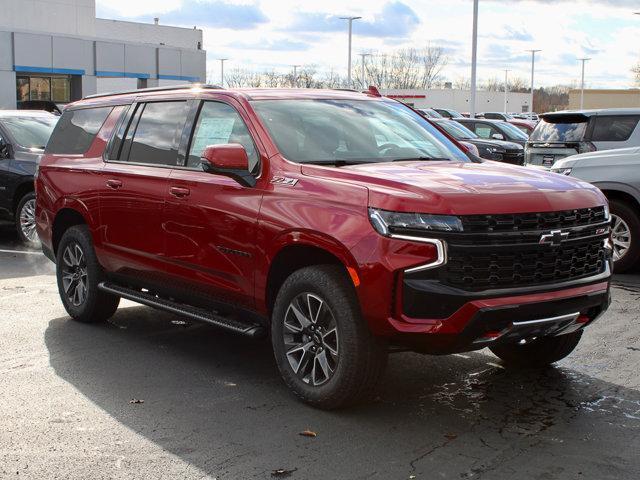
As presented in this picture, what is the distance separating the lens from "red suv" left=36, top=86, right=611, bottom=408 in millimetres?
4965

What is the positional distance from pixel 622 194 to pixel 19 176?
25.5 feet

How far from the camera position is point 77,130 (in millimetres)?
8078

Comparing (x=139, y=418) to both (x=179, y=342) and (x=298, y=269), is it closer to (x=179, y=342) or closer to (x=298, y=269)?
(x=298, y=269)

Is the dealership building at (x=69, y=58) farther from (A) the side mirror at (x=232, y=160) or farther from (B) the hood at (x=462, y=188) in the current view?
(B) the hood at (x=462, y=188)

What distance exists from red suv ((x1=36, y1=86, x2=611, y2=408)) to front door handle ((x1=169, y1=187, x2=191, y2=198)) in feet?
0.14

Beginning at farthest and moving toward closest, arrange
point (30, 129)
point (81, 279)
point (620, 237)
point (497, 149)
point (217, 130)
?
point (497, 149) < point (30, 129) < point (620, 237) < point (81, 279) < point (217, 130)

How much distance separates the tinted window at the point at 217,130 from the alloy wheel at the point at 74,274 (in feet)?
5.89

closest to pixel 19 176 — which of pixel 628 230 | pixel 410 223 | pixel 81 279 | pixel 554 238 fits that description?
pixel 81 279

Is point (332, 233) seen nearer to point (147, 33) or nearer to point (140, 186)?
point (140, 186)

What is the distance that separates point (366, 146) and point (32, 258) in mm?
6786

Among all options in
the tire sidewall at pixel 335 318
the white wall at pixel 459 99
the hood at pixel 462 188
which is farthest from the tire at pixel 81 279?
the white wall at pixel 459 99

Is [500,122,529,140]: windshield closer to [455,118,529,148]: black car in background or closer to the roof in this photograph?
[455,118,529,148]: black car in background

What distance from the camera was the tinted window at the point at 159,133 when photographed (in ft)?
22.1

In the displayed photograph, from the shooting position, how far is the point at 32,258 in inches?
460
